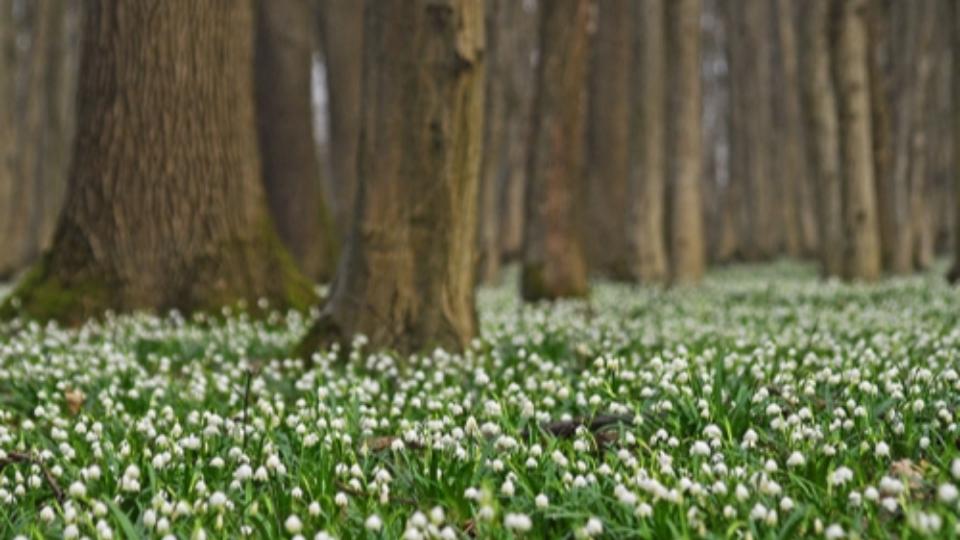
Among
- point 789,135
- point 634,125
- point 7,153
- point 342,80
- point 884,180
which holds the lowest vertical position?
point 884,180

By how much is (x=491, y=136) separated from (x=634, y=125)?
2.26 meters

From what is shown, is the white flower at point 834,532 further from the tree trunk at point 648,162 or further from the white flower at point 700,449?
the tree trunk at point 648,162

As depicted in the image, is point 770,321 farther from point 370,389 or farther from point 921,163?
point 921,163

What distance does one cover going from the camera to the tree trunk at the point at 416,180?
22.7 ft

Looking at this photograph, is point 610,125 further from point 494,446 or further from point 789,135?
point 494,446

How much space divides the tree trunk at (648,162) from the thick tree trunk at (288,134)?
181 inches

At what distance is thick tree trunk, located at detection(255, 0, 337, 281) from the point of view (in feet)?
47.5

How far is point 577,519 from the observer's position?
331 centimetres

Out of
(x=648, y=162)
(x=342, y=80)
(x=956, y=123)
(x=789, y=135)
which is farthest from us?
(x=789, y=135)

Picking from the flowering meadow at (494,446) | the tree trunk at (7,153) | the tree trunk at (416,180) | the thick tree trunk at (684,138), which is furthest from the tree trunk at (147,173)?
the tree trunk at (7,153)

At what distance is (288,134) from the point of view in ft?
47.5

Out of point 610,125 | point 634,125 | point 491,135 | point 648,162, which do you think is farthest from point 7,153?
point 648,162

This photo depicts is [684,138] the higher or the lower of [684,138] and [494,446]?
the higher

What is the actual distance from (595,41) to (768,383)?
15.3 m
